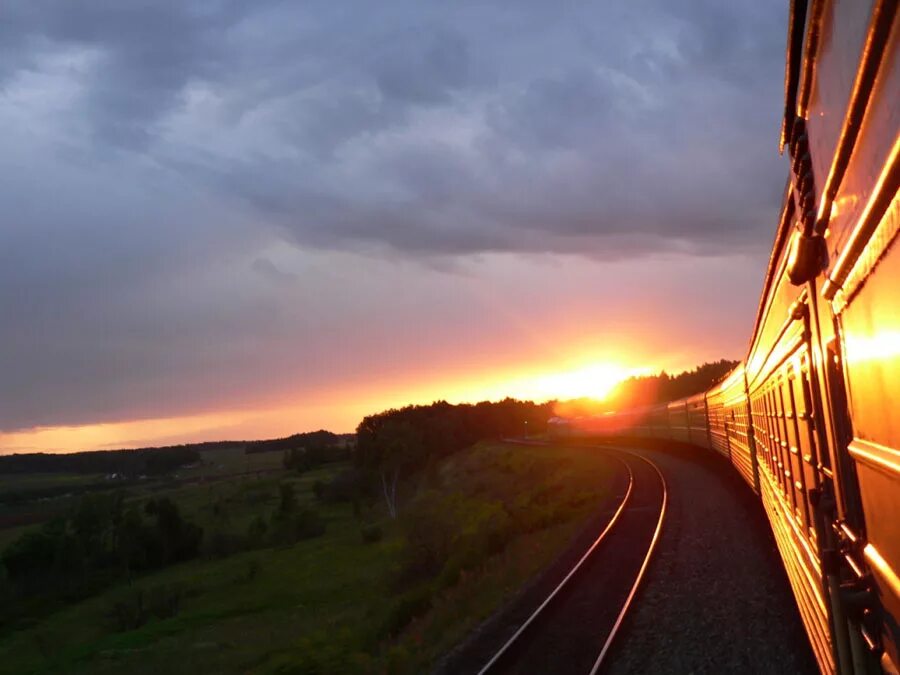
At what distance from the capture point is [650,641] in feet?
37.6

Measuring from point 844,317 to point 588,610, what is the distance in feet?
36.5

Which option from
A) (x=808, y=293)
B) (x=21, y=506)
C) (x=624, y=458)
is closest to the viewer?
(x=808, y=293)

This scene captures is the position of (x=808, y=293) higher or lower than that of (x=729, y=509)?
higher

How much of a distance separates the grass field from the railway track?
4.40ft

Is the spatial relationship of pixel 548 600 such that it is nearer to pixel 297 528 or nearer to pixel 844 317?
pixel 844 317

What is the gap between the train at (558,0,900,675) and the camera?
2.43m

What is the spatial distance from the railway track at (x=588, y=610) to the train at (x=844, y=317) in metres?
5.49

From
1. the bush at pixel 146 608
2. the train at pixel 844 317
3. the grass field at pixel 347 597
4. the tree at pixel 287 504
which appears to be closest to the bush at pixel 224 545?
the grass field at pixel 347 597

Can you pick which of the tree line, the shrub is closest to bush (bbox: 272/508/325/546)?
the tree line

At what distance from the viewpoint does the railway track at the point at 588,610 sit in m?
11.2

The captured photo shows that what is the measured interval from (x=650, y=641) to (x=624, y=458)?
3576 centimetres

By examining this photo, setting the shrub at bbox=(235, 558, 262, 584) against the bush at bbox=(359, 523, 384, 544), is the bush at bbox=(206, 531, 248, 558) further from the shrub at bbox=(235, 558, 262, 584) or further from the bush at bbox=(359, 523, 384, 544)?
the bush at bbox=(359, 523, 384, 544)

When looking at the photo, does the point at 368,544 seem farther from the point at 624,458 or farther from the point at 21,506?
the point at 21,506

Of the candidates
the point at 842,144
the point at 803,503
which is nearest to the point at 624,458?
the point at 803,503
